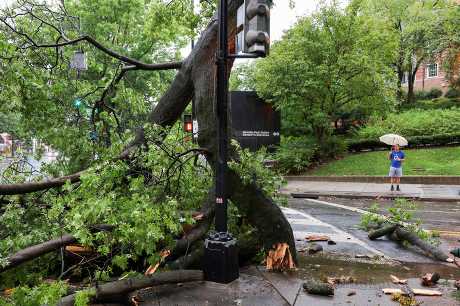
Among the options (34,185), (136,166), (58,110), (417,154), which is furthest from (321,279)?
(417,154)

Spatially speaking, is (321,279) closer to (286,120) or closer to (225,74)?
(225,74)

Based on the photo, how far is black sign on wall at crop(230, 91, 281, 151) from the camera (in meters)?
25.4

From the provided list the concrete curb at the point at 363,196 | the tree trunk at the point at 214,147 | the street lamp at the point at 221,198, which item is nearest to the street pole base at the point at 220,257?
the street lamp at the point at 221,198

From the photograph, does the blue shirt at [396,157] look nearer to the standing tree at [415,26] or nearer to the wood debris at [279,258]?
the wood debris at [279,258]

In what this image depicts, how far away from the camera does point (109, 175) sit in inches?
197

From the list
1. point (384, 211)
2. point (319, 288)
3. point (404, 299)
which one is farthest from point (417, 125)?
point (319, 288)

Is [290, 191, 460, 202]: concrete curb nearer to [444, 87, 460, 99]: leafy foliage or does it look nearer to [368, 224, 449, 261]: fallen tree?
[368, 224, 449, 261]: fallen tree

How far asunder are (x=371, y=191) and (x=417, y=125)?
1179cm

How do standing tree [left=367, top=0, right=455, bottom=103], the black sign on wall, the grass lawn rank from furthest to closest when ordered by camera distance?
standing tree [left=367, top=0, right=455, bottom=103], the black sign on wall, the grass lawn

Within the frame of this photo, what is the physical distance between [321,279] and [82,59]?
210 inches

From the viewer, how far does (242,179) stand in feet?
19.5

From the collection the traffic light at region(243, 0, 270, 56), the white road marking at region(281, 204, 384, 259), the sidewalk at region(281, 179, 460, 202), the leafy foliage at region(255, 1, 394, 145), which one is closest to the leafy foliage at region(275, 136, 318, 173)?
the leafy foliage at region(255, 1, 394, 145)

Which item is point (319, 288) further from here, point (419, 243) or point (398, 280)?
point (419, 243)

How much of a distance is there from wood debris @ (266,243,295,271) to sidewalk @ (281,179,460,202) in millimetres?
10818
